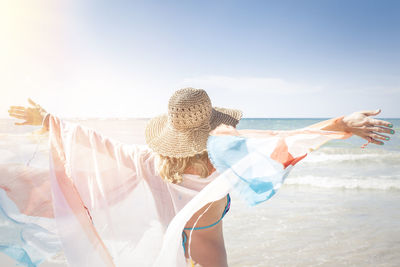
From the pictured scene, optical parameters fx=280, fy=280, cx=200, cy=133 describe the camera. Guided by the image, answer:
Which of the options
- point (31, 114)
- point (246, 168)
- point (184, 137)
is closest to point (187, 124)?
point (184, 137)

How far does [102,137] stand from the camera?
5.89 feet

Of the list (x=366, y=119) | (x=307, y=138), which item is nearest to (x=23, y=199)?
(x=307, y=138)

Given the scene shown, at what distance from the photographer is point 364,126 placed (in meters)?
1.22

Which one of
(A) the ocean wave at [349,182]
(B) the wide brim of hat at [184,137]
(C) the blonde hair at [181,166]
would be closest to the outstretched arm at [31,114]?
(B) the wide brim of hat at [184,137]

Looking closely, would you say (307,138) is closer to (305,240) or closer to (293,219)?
(305,240)

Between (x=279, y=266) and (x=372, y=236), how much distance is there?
1.56 m

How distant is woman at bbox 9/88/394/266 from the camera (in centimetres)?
140

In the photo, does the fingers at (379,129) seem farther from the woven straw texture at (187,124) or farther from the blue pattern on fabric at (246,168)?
the woven straw texture at (187,124)

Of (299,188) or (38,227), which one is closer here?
(38,227)

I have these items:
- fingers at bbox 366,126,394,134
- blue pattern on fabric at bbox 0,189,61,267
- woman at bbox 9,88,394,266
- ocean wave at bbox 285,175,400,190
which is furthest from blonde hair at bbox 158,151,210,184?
ocean wave at bbox 285,175,400,190

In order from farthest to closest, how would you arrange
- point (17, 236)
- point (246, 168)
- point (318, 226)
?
1. point (318, 226)
2. point (17, 236)
3. point (246, 168)

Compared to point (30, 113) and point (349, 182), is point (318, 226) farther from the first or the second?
point (30, 113)

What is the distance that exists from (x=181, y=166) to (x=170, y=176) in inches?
3.2

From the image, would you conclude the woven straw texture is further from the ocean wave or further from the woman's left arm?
the ocean wave
